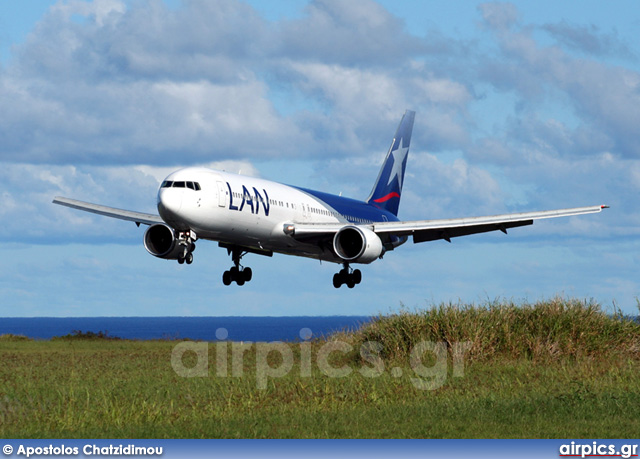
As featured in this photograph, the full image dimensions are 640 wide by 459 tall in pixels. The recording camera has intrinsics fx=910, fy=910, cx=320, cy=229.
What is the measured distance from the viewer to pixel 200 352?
4406 centimetres

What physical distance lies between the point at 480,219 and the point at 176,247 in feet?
48.4

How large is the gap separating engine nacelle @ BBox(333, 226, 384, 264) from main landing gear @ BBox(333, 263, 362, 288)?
3.76 meters

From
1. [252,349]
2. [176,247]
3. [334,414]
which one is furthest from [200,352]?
[334,414]

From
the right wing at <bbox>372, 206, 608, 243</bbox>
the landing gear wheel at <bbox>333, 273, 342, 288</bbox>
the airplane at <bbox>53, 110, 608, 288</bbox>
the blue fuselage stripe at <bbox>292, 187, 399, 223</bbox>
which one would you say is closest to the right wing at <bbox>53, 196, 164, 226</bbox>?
the airplane at <bbox>53, 110, 608, 288</bbox>

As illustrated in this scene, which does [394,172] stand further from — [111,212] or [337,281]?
[111,212]

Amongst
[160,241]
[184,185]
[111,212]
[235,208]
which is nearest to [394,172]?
[111,212]

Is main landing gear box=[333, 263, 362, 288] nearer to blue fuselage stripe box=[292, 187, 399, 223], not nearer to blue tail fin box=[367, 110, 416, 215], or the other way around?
blue fuselage stripe box=[292, 187, 399, 223]

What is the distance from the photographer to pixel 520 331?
3544 centimetres

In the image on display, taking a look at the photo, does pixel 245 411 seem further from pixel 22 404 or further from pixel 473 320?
pixel 473 320

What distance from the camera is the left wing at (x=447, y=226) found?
4012 cm

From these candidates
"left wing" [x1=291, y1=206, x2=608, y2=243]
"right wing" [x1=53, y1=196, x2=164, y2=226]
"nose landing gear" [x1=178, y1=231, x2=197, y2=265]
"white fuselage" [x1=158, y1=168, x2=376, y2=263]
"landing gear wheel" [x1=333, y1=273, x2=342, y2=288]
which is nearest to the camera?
"white fuselage" [x1=158, y1=168, x2=376, y2=263]

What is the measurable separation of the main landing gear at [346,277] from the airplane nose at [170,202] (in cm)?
1290

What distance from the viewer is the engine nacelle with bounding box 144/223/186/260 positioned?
3691 centimetres

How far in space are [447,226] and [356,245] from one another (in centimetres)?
496
